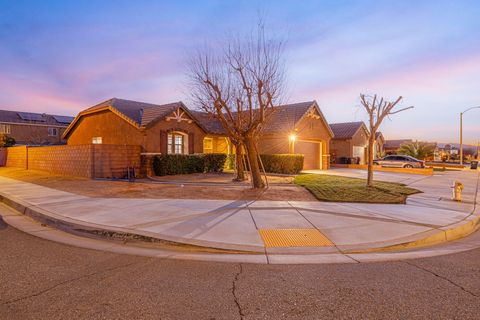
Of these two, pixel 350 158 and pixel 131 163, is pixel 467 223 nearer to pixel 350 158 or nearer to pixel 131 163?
pixel 131 163

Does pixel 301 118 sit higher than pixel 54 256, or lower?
higher

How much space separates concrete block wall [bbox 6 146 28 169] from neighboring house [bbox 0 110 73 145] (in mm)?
13908

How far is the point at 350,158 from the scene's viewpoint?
33375 mm

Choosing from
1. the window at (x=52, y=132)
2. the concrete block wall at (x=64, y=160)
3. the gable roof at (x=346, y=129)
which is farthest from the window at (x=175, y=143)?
the window at (x=52, y=132)

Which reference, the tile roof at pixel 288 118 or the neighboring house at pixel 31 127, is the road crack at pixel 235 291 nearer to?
the tile roof at pixel 288 118

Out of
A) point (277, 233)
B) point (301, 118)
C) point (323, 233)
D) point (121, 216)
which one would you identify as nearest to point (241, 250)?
point (277, 233)

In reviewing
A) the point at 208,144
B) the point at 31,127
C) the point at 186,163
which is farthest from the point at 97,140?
the point at 31,127

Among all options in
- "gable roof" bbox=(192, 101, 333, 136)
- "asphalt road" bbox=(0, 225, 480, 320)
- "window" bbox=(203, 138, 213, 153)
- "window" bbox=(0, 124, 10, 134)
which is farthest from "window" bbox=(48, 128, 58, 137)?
"asphalt road" bbox=(0, 225, 480, 320)

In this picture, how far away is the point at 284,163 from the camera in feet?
67.9

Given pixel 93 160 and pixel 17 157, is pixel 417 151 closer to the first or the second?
pixel 93 160

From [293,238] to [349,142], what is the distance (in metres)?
30.3

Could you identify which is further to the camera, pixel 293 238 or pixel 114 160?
pixel 114 160

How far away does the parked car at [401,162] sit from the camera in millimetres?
27428

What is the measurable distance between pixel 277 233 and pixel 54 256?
3.99m
